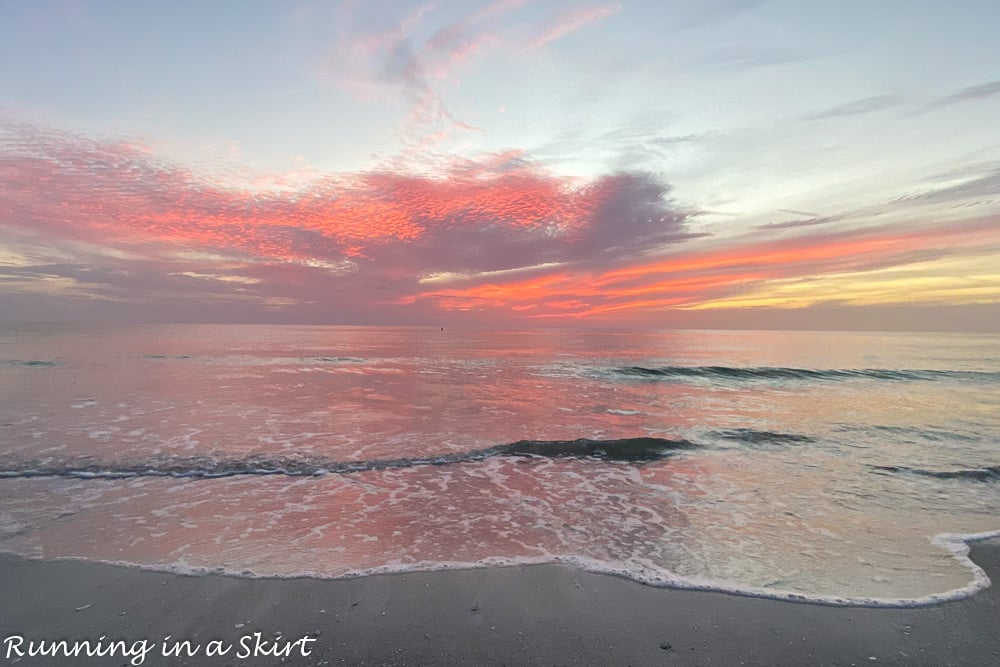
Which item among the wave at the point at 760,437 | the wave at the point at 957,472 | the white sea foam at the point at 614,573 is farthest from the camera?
the wave at the point at 760,437

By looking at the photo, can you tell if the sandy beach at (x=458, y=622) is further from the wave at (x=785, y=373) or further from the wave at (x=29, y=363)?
the wave at (x=29, y=363)

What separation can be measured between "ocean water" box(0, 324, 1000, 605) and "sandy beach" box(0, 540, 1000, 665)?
1.30ft

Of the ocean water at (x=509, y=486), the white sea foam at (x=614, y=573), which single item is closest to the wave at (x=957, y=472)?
the ocean water at (x=509, y=486)

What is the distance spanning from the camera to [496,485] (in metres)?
10.5

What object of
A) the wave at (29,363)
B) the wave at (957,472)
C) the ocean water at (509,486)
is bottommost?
the wave at (957,472)

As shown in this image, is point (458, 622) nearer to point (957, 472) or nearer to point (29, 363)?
point (957, 472)

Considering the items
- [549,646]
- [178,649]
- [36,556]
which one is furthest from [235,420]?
[549,646]

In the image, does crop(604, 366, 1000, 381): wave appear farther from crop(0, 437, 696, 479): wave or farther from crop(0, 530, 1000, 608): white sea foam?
crop(0, 530, 1000, 608): white sea foam

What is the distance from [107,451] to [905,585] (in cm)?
1652

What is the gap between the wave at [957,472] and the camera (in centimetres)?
1132

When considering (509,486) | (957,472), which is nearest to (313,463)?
(509,486)

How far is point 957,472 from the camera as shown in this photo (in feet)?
38.2

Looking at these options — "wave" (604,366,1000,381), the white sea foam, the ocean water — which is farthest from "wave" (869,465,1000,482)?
"wave" (604,366,1000,381)

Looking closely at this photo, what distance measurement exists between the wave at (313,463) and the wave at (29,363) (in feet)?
97.8
